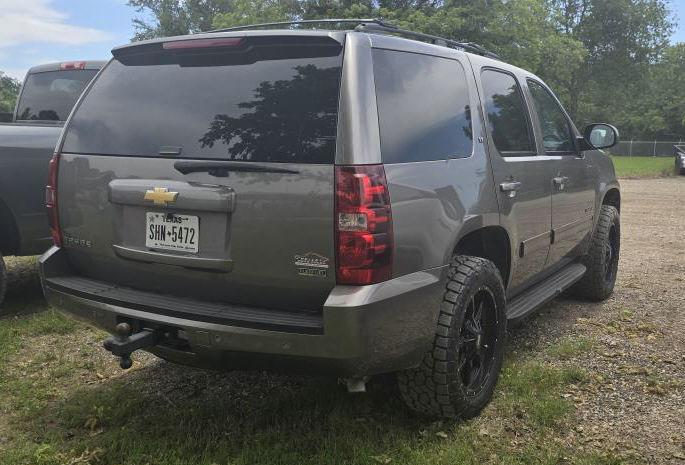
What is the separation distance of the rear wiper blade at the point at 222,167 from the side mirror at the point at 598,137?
10.8 feet

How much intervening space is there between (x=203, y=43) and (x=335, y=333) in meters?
1.45

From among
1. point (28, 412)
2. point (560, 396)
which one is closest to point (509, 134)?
point (560, 396)

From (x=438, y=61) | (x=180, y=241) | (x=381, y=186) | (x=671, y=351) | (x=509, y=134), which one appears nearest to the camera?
(x=381, y=186)

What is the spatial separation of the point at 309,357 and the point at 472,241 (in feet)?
4.17

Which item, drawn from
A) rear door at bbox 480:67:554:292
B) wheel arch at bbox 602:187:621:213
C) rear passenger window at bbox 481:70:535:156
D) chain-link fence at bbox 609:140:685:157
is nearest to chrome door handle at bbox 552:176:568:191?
rear door at bbox 480:67:554:292

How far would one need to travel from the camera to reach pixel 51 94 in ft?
23.0

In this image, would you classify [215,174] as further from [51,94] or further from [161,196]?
[51,94]

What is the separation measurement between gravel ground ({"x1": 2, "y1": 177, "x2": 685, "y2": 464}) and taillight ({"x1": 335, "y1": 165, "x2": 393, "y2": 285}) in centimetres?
145

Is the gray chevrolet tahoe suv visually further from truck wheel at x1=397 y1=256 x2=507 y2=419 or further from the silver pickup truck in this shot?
the silver pickup truck

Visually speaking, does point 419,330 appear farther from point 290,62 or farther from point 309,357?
point 290,62

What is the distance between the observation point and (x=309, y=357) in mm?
2537

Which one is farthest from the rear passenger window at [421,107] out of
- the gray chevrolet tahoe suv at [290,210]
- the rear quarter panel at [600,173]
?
the rear quarter panel at [600,173]

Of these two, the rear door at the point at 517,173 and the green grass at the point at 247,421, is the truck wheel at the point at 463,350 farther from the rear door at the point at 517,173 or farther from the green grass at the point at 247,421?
the rear door at the point at 517,173

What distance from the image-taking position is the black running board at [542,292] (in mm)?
3840
